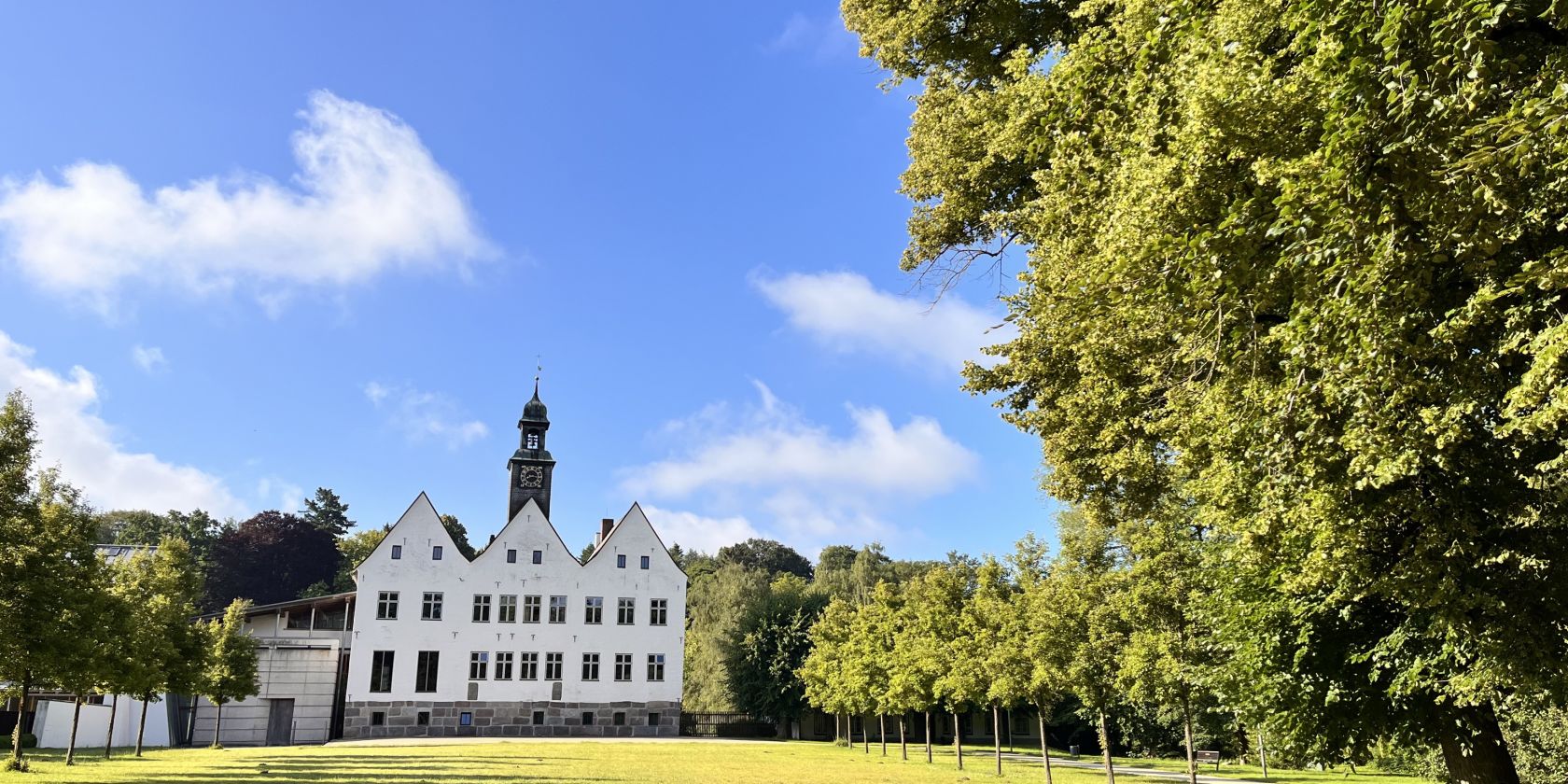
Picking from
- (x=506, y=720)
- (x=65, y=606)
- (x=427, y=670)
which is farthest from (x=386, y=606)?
(x=65, y=606)

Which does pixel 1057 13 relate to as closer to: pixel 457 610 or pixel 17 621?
pixel 17 621

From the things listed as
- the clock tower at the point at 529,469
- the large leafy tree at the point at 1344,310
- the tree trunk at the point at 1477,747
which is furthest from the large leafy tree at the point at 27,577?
the clock tower at the point at 529,469

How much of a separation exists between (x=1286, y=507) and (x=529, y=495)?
166 ft

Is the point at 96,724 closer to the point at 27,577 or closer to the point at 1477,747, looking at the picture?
the point at 27,577

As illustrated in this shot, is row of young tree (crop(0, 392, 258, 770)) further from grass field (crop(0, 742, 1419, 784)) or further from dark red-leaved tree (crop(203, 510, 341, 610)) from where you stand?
dark red-leaved tree (crop(203, 510, 341, 610))

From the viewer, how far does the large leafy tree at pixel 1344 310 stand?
642 cm

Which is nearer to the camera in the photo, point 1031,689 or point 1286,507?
point 1286,507

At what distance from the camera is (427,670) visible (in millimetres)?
48781

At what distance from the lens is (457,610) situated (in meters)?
50.2

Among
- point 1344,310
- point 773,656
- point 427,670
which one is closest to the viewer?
point 1344,310

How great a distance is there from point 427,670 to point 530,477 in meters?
12.1

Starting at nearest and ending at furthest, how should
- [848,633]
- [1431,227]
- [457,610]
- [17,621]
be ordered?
[1431,227], [17,621], [848,633], [457,610]

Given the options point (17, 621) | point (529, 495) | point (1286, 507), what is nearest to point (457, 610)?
point (529, 495)

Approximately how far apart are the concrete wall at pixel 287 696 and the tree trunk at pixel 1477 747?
154ft
